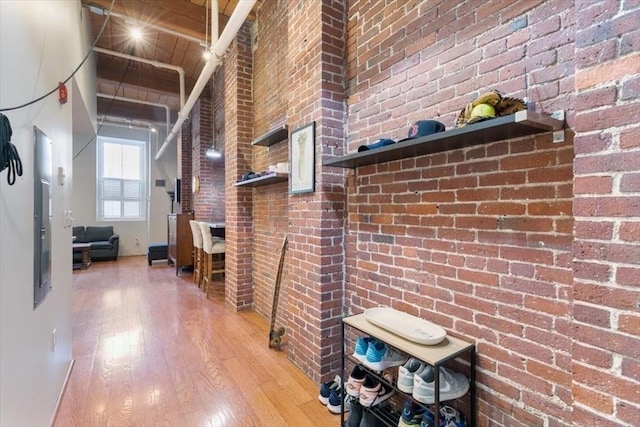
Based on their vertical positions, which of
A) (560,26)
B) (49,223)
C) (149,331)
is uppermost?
(560,26)

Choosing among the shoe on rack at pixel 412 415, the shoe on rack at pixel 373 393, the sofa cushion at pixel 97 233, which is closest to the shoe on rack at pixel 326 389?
the shoe on rack at pixel 373 393

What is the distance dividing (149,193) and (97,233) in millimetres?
1674

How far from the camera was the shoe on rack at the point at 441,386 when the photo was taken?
1.39 meters

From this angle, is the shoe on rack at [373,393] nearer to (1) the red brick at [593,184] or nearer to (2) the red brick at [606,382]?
(2) the red brick at [606,382]

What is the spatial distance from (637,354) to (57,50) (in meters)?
3.31

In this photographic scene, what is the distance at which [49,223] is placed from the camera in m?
1.87

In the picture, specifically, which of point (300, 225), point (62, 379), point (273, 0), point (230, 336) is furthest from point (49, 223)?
point (273, 0)

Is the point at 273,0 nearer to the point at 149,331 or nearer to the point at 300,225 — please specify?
the point at 300,225

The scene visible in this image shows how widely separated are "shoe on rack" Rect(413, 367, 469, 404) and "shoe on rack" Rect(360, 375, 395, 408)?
13.8 inches

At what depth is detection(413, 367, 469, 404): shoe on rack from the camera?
4.55 feet

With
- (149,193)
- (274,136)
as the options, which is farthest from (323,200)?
(149,193)

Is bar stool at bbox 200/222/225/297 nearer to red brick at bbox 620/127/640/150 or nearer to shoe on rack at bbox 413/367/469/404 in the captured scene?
shoe on rack at bbox 413/367/469/404

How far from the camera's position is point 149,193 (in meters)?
8.73

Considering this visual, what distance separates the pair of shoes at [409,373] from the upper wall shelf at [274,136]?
7.01 feet
